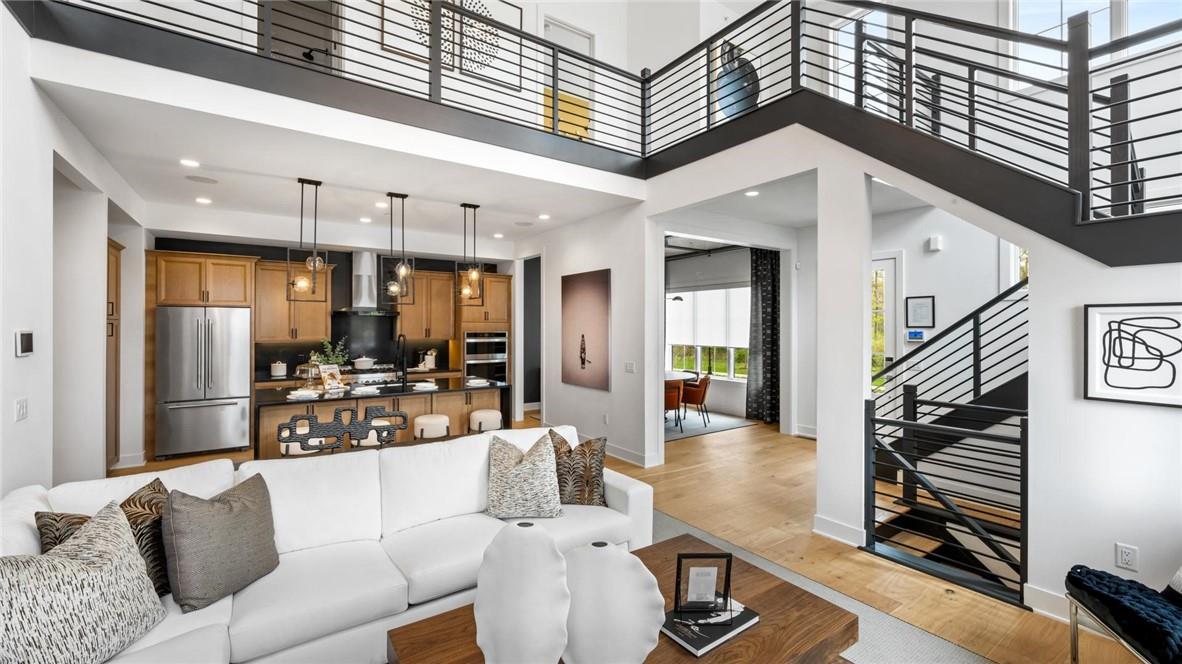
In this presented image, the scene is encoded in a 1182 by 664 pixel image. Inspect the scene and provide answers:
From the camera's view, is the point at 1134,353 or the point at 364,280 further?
the point at 364,280

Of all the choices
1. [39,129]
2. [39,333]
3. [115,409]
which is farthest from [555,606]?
[115,409]

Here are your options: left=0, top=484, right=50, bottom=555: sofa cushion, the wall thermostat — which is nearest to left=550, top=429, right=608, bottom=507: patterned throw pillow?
left=0, top=484, right=50, bottom=555: sofa cushion

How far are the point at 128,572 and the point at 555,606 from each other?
1480 mm

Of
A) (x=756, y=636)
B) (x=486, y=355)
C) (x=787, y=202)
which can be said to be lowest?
(x=756, y=636)

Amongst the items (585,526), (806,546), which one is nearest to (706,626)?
(585,526)

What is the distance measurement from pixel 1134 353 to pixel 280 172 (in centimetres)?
580

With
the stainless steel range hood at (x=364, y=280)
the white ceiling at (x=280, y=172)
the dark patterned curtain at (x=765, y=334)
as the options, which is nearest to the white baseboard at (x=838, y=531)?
the white ceiling at (x=280, y=172)

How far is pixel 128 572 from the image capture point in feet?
5.55

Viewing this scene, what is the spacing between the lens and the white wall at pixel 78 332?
3910 millimetres

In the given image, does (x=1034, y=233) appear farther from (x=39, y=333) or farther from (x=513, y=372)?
(x=513, y=372)

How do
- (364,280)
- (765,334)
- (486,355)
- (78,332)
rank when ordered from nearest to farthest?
(78,332)
(364,280)
(765,334)
(486,355)

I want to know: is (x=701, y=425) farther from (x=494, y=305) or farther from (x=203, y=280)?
(x=203, y=280)

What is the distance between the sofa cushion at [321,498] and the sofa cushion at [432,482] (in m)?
0.07

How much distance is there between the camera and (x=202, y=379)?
5.76 m
